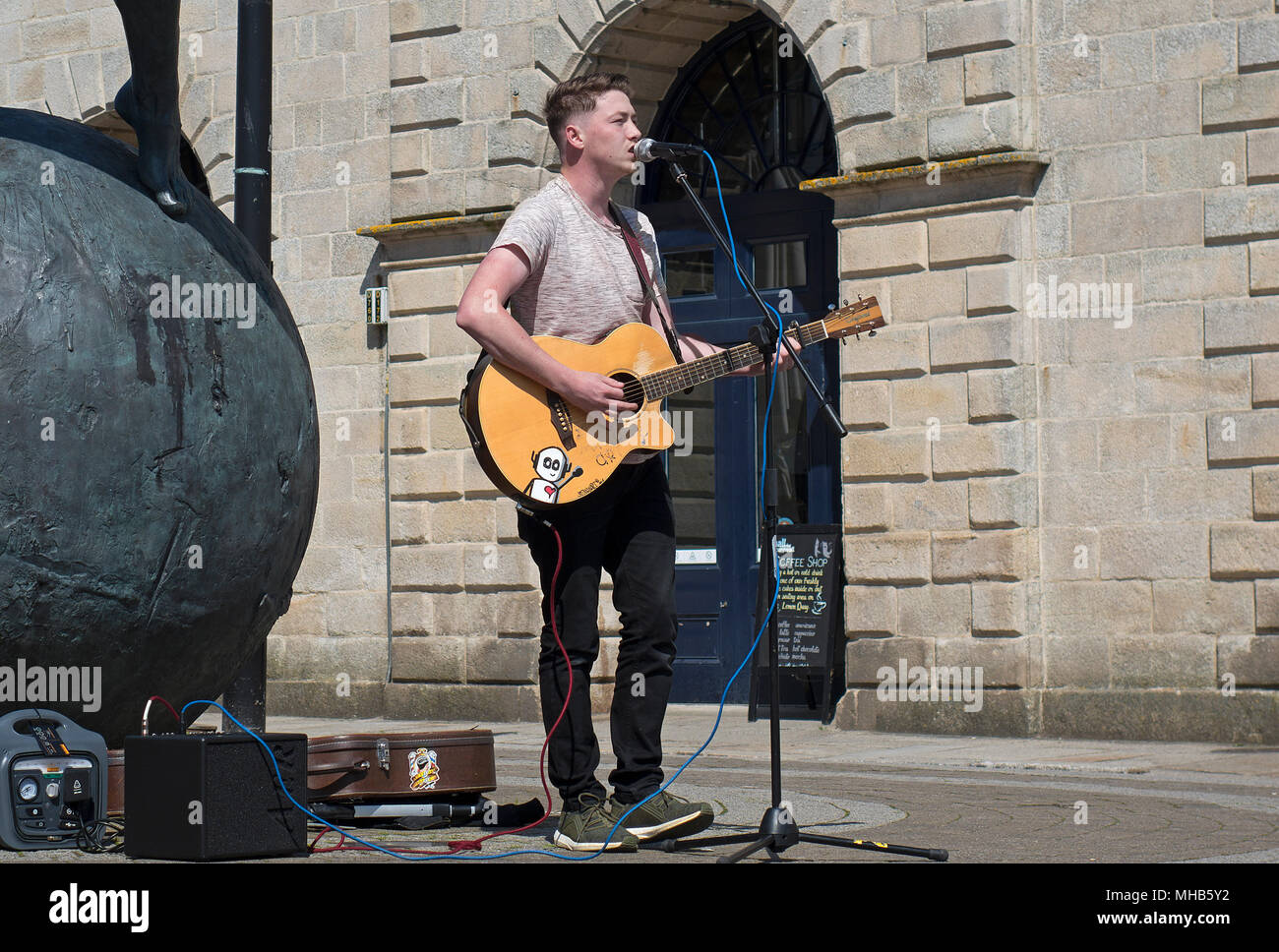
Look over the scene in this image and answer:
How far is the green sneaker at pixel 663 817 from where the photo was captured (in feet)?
17.7

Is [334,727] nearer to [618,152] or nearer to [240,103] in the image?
[240,103]

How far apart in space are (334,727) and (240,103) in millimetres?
5185

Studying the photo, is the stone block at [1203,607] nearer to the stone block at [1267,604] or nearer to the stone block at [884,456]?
the stone block at [1267,604]

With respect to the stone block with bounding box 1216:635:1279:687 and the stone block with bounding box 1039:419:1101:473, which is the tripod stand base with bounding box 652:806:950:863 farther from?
the stone block with bounding box 1039:419:1101:473

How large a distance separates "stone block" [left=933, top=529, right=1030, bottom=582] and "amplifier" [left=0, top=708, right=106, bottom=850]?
6.58 m

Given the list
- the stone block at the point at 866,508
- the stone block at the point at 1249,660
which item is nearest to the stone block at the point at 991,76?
the stone block at the point at 866,508

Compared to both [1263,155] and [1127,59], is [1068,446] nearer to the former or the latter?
[1263,155]

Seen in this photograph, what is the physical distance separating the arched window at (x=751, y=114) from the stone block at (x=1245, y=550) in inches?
150

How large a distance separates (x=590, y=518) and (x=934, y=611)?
5.67 m

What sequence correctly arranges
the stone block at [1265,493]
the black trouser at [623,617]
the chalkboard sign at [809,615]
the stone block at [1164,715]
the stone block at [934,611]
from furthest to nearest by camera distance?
the chalkboard sign at [809,615] < the stone block at [934,611] < the stone block at [1265,493] < the stone block at [1164,715] < the black trouser at [623,617]

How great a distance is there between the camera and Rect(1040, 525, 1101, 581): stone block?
10477 millimetres

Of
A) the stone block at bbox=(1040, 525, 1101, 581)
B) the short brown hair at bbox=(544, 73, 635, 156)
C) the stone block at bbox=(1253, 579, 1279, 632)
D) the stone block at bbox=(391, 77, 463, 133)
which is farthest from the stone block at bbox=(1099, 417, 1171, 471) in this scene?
the short brown hair at bbox=(544, 73, 635, 156)

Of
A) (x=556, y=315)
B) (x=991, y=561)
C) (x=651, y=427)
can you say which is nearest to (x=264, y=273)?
(x=556, y=315)

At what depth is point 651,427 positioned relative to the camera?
217 inches
